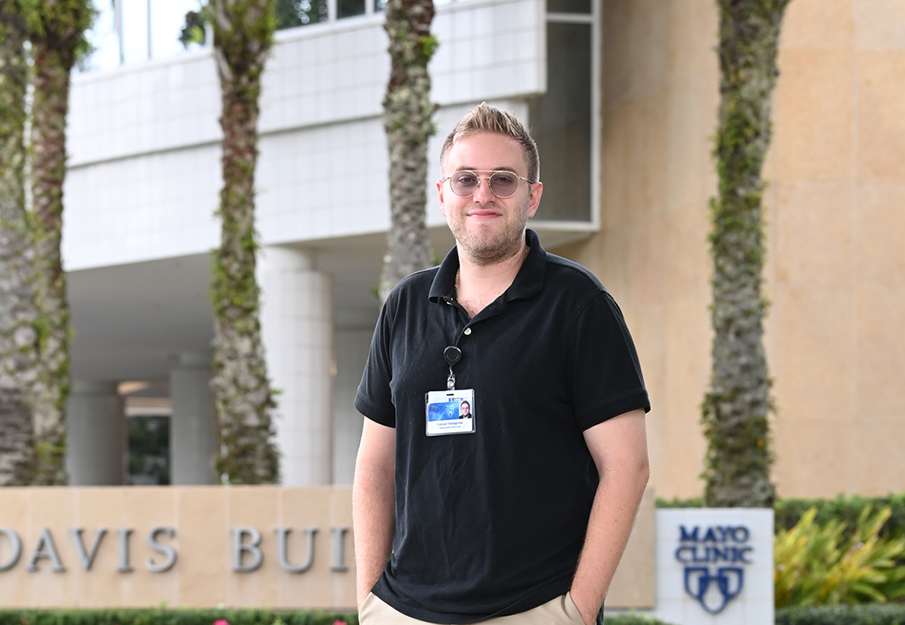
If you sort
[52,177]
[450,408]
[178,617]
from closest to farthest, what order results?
[450,408] → [178,617] → [52,177]

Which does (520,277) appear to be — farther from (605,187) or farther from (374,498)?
(605,187)

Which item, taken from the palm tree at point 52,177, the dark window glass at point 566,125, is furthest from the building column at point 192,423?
the palm tree at point 52,177

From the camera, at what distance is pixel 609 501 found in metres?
2.63

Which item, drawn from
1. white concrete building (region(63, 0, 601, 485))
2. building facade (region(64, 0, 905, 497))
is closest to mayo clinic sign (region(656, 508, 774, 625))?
building facade (region(64, 0, 905, 497))

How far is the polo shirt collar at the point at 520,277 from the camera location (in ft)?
9.11

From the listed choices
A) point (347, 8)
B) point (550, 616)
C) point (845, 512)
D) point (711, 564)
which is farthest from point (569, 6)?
point (550, 616)

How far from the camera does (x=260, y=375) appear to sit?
37.3ft

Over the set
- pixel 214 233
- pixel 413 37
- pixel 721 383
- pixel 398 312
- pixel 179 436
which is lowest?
pixel 179 436

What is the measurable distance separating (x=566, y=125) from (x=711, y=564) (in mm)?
9393

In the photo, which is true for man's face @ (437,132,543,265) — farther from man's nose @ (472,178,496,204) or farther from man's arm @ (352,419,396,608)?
man's arm @ (352,419,396,608)

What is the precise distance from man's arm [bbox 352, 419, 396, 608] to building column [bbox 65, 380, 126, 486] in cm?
3483

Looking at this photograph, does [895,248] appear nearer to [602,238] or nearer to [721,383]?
[602,238]

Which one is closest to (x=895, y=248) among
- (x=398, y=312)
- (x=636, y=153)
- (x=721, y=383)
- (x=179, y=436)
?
(x=636, y=153)

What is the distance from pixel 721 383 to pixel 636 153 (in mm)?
6998
